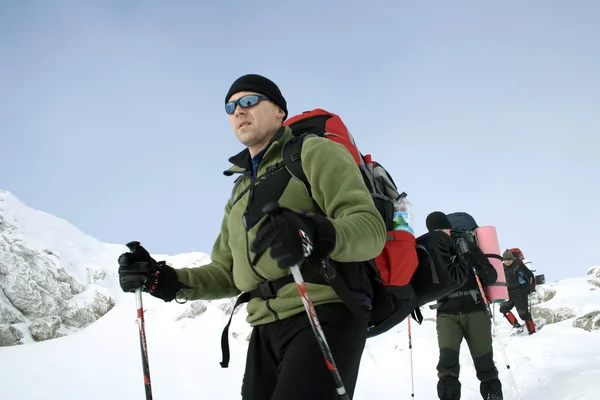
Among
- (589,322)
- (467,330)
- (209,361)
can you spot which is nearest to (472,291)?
(467,330)

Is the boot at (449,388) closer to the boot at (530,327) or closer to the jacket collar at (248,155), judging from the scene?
the jacket collar at (248,155)

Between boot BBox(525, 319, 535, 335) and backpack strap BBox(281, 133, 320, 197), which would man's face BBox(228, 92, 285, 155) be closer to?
backpack strap BBox(281, 133, 320, 197)

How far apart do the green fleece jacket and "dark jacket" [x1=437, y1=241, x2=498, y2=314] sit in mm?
5650

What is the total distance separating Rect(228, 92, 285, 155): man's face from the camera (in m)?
3.04

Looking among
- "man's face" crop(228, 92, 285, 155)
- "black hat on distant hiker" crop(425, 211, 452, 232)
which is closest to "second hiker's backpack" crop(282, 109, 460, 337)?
"man's face" crop(228, 92, 285, 155)

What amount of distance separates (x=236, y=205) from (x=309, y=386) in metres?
1.25

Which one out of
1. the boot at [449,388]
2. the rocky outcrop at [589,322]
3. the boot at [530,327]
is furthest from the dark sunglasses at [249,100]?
the boot at [530,327]

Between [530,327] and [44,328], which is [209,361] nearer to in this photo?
[44,328]

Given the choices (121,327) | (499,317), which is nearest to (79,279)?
(121,327)

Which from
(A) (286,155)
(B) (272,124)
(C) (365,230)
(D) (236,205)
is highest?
(B) (272,124)

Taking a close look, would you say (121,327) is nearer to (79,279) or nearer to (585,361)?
(79,279)

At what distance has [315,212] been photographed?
2.57 metres

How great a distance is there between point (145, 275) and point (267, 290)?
0.98 metres

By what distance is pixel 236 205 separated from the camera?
2924 mm
